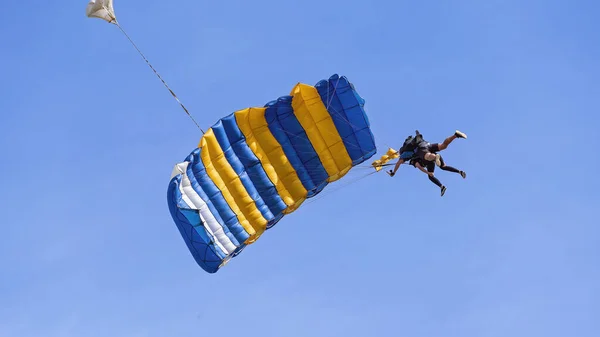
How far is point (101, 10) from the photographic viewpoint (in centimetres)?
2452

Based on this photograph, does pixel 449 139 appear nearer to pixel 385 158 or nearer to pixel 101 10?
pixel 385 158

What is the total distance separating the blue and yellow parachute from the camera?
24.5m

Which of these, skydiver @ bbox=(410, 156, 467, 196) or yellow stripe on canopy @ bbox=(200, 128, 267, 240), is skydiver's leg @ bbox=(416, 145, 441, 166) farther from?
yellow stripe on canopy @ bbox=(200, 128, 267, 240)

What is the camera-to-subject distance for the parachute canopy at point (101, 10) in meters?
24.5

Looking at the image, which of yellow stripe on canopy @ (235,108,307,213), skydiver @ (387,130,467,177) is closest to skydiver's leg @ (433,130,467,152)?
skydiver @ (387,130,467,177)

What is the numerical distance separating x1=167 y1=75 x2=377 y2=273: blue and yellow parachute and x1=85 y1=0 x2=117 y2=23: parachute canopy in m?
3.06

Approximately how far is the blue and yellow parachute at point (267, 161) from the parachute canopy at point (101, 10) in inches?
121

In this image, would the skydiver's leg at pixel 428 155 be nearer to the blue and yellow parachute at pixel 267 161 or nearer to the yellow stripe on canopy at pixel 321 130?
the blue and yellow parachute at pixel 267 161

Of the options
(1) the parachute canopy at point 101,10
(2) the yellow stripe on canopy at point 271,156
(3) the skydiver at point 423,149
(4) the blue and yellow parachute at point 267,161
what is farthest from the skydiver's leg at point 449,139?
(1) the parachute canopy at point 101,10

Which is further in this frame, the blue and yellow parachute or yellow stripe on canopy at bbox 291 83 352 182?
yellow stripe on canopy at bbox 291 83 352 182

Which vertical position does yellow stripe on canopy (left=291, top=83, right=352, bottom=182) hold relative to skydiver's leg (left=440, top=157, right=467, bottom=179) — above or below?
above

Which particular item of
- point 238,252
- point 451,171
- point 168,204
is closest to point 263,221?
point 238,252

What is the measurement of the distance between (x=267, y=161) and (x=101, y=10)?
15.2 feet

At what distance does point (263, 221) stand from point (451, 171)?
4079mm
